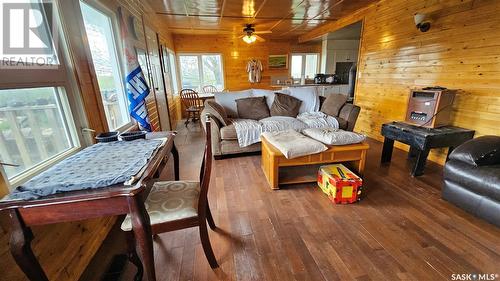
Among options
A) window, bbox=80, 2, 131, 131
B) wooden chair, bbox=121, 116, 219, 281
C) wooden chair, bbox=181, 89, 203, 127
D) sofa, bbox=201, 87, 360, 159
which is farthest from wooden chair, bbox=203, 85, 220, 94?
wooden chair, bbox=121, 116, 219, 281

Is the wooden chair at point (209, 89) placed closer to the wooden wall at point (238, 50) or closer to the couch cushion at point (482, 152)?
the wooden wall at point (238, 50)

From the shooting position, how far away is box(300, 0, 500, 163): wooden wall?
2236 millimetres

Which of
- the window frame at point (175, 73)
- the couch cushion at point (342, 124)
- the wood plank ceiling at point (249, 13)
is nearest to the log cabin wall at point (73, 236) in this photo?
the wood plank ceiling at point (249, 13)

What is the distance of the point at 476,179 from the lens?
5.45 feet

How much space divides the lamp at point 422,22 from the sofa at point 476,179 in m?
1.74

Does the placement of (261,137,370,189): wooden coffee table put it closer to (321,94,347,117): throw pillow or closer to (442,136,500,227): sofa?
(442,136,500,227): sofa

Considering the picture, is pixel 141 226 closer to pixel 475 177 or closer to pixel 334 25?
pixel 475 177

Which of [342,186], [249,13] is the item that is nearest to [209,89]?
[249,13]

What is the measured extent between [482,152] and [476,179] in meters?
0.25

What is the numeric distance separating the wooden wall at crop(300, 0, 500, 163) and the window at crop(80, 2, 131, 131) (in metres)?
3.90

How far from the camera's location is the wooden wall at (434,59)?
2.24 metres

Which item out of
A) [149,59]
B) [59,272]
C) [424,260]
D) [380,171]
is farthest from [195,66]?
[424,260]

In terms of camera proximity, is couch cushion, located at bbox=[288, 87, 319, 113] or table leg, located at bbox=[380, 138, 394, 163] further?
couch cushion, located at bbox=[288, 87, 319, 113]

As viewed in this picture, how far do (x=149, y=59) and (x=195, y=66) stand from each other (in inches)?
136
